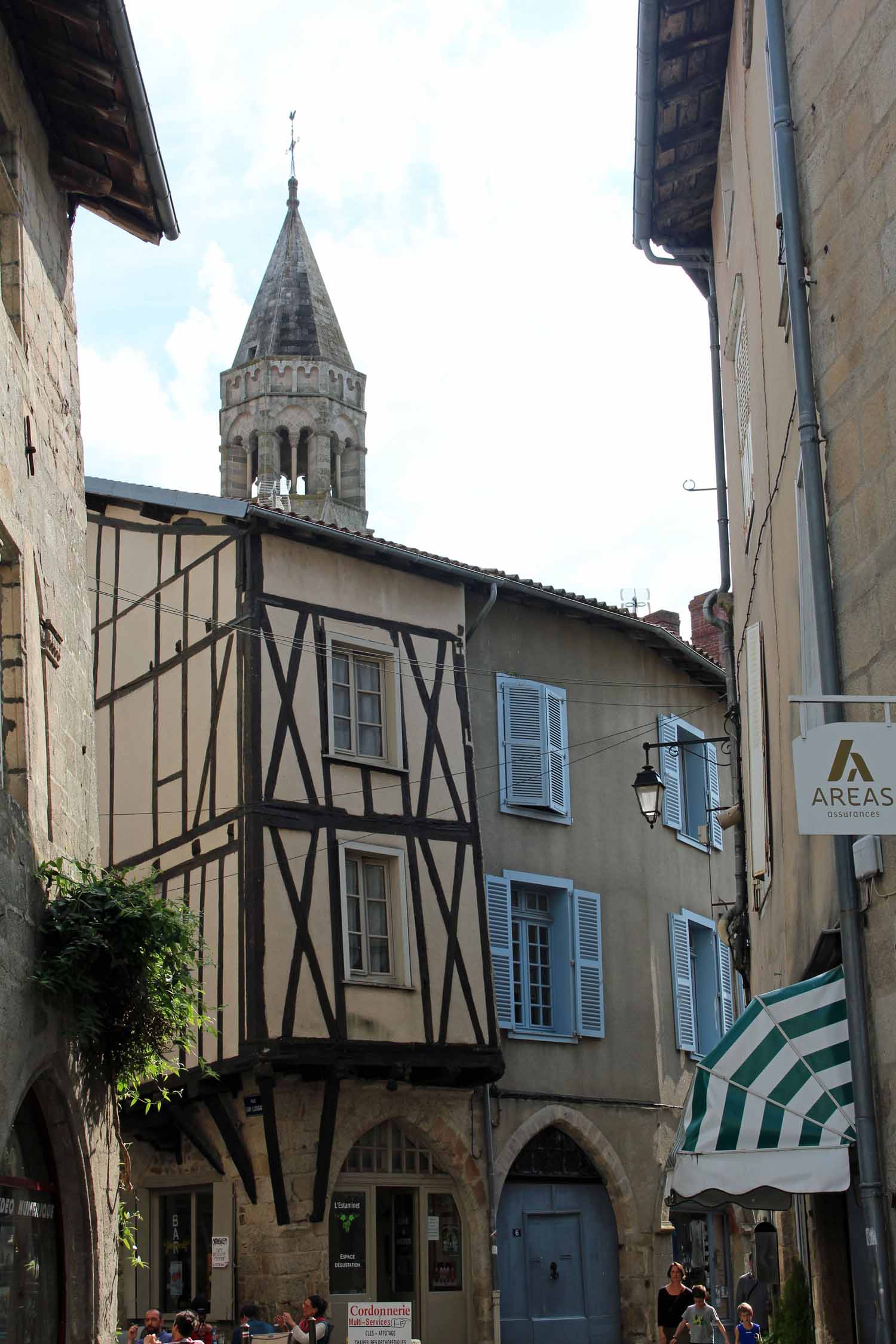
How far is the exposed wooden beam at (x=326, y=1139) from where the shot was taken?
15695 mm

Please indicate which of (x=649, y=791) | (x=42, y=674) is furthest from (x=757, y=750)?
(x=42, y=674)

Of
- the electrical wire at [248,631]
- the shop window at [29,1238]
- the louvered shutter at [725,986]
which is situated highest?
the electrical wire at [248,631]

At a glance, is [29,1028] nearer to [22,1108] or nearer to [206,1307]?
[22,1108]

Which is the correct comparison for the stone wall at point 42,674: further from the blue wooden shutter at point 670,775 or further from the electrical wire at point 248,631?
the blue wooden shutter at point 670,775

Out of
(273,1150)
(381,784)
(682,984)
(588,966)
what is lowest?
(273,1150)

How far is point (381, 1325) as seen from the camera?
10625mm

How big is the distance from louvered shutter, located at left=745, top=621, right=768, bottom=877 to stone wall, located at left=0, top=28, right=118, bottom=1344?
398 cm

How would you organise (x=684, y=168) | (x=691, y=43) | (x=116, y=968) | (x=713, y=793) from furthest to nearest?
(x=713, y=793) < (x=684, y=168) < (x=691, y=43) < (x=116, y=968)

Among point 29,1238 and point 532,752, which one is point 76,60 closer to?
point 29,1238

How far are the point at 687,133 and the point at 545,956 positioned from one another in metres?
10.0

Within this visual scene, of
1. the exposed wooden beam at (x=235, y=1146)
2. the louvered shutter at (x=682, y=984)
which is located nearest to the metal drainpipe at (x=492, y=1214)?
the exposed wooden beam at (x=235, y=1146)

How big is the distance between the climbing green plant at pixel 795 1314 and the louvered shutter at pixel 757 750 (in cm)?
242

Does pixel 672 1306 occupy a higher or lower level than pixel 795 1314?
lower

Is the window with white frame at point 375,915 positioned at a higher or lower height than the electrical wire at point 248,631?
lower
